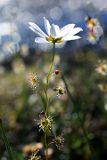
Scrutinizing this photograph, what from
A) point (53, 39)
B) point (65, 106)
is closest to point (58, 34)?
point (53, 39)

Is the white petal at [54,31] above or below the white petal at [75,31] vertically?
above

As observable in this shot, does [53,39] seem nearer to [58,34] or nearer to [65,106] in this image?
[58,34]

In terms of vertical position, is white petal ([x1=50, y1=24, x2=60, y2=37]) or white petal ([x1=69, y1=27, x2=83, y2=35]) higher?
white petal ([x1=50, y1=24, x2=60, y2=37])

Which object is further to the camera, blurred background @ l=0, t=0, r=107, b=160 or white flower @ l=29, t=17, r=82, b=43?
blurred background @ l=0, t=0, r=107, b=160

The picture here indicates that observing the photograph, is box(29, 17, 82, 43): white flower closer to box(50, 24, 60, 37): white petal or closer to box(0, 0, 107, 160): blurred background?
box(50, 24, 60, 37): white petal

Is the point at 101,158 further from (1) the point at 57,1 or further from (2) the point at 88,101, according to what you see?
(1) the point at 57,1

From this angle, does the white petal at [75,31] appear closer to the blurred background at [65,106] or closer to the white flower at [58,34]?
the white flower at [58,34]

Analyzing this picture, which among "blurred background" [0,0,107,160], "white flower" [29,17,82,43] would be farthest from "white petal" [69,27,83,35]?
"blurred background" [0,0,107,160]

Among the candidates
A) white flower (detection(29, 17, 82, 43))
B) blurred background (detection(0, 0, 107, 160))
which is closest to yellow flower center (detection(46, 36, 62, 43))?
white flower (detection(29, 17, 82, 43))

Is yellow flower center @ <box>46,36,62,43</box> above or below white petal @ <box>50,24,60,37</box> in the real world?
below

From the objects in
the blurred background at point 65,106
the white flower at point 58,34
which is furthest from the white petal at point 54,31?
the blurred background at point 65,106

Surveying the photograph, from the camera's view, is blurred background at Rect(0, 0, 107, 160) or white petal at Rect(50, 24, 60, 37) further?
blurred background at Rect(0, 0, 107, 160)

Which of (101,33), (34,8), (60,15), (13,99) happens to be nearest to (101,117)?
(101,33)
